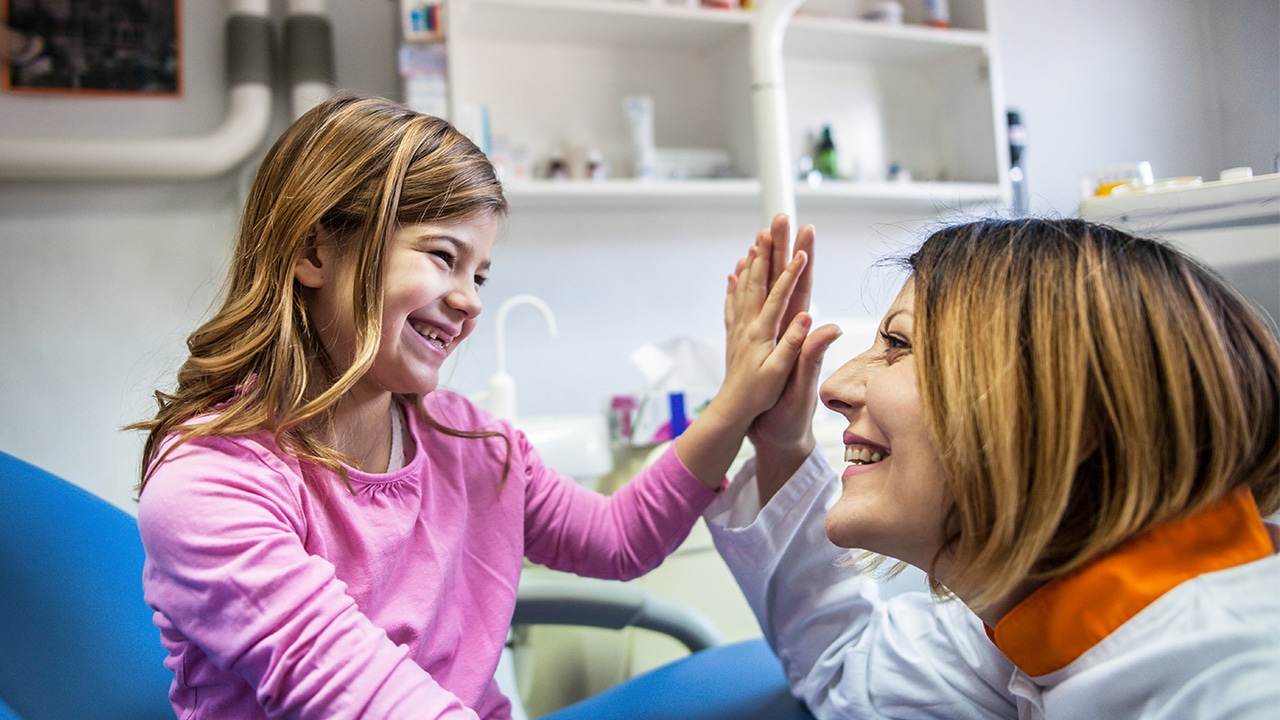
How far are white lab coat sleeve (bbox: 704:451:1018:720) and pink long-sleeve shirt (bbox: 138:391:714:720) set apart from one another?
0.28 feet

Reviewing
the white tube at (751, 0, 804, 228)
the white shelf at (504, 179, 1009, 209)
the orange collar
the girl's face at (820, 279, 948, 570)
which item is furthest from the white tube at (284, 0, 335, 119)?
the orange collar

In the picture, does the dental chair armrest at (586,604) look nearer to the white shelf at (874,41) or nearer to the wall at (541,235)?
the wall at (541,235)

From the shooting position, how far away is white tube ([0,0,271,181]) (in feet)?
4.77

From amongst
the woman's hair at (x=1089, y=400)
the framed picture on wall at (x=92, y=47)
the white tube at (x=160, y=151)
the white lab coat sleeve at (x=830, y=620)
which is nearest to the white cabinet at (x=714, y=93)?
the white tube at (x=160, y=151)

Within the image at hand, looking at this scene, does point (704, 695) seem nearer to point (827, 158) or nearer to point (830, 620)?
point (830, 620)

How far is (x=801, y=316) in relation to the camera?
830 mm

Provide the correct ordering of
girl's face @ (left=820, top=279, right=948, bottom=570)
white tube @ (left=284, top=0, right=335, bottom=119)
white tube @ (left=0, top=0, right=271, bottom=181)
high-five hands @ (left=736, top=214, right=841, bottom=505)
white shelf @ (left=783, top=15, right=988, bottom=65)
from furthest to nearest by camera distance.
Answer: white shelf @ (left=783, top=15, right=988, bottom=65)
white tube @ (left=284, top=0, right=335, bottom=119)
white tube @ (left=0, top=0, right=271, bottom=181)
high-five hands @ (left=736, top=214, right=841, bottom=505)
girl's face @ (left=820, top=279, right=948, bottom=570)

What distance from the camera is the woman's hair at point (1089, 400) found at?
538 mm

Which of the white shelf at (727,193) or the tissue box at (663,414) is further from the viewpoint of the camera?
the white shelf at (727,193)

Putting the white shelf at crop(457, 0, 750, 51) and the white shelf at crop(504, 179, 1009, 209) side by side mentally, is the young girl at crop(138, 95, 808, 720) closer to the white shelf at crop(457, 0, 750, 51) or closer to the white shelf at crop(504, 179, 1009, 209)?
the white shelf at crop(504, 179, 1009, 209)

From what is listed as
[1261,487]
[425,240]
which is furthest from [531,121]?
[1261,487]

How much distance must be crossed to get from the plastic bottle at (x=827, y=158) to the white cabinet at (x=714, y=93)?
0.06m

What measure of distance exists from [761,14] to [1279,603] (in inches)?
41.6

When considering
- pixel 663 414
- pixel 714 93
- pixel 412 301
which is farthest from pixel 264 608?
pixel 714 93
